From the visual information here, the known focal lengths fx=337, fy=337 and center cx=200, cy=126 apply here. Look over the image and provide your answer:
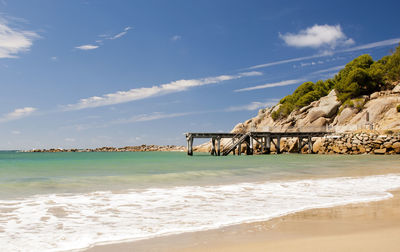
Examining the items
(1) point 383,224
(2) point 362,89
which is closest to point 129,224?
(1) point 383,224

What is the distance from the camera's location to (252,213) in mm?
6551

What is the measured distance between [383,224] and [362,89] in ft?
179

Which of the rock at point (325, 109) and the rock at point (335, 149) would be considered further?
the rock at point (325, 109)

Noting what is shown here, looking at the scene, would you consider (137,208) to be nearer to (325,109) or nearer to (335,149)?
(335,149)

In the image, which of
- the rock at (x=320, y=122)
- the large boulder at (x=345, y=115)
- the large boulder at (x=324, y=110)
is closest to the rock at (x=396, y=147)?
the large boulder at (x=345, y=115)

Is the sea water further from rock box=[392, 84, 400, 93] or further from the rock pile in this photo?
rock box=[392, 84, 400, 93]

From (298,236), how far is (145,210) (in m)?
3.45

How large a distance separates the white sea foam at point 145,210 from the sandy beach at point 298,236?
16.5 inches

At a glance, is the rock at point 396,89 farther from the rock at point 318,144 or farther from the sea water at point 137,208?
the sea water at point 137,208

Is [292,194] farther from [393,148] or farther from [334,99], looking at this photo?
[334,99]

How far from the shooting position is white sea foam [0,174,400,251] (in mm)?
5008

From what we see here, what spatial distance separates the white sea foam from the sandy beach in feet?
1.38

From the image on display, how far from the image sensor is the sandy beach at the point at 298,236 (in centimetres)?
412

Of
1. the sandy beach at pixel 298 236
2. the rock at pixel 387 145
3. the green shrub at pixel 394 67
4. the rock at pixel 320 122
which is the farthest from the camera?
the rock at pixel 320 122
